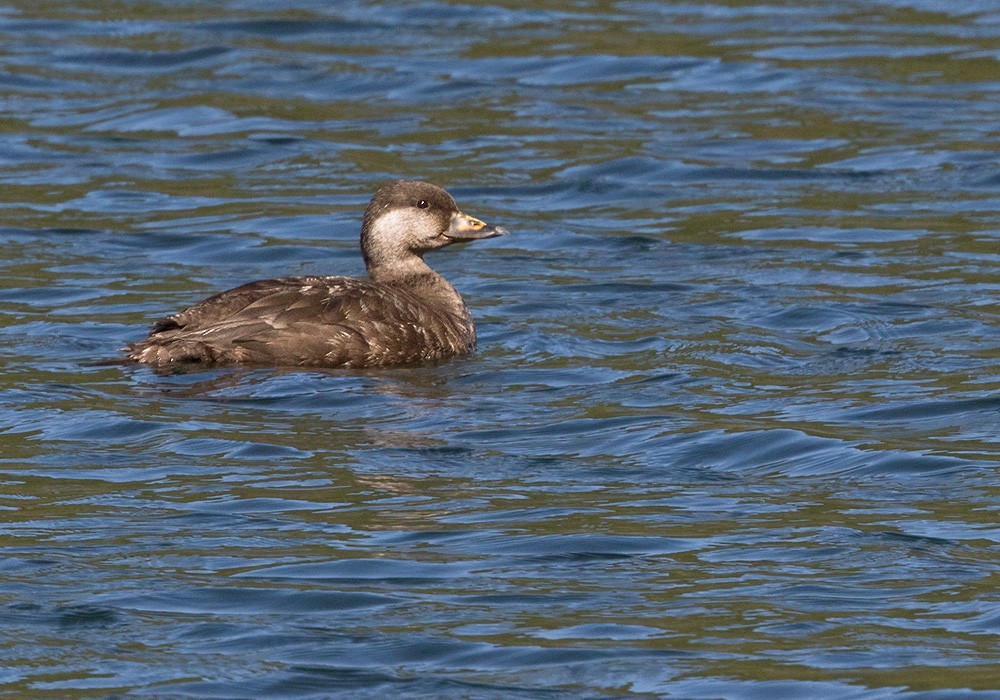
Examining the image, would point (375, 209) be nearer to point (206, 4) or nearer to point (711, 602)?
point (711, 602)

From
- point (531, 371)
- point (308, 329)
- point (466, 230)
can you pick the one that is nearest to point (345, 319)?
point (308, 329)

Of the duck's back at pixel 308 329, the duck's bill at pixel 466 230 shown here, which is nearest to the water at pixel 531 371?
the duck's back at pixel 308 329

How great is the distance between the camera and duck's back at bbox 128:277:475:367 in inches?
395

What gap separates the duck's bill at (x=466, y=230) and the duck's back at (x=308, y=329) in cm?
79

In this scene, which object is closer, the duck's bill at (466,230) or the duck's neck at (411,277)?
the duck's neck at (411,277)

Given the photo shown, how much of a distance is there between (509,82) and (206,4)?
14.4ft

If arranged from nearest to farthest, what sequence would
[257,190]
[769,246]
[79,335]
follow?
[79,335] < [769,246] < [257,190]

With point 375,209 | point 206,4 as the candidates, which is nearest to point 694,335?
point 375,209

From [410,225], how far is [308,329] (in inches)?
55.3

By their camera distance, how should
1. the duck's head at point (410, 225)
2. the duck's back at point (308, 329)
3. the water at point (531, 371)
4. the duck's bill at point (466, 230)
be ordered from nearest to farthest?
the water at point (531, 371), the duck's back at point (308, 329), the duck's head at point (410, 225), the duck's bill at point (466, 230)

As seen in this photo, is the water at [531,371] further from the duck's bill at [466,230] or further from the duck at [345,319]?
the duck's bill at [466,230]

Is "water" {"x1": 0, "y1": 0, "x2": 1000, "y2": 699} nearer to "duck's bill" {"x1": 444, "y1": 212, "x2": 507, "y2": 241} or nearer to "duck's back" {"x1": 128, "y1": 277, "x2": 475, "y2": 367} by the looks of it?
"duck's back" {"x1": 128, "y1": 277, "x2": 475, "y2": 367}

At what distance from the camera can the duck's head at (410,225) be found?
1134cm

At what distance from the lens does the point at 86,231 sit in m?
13.7
